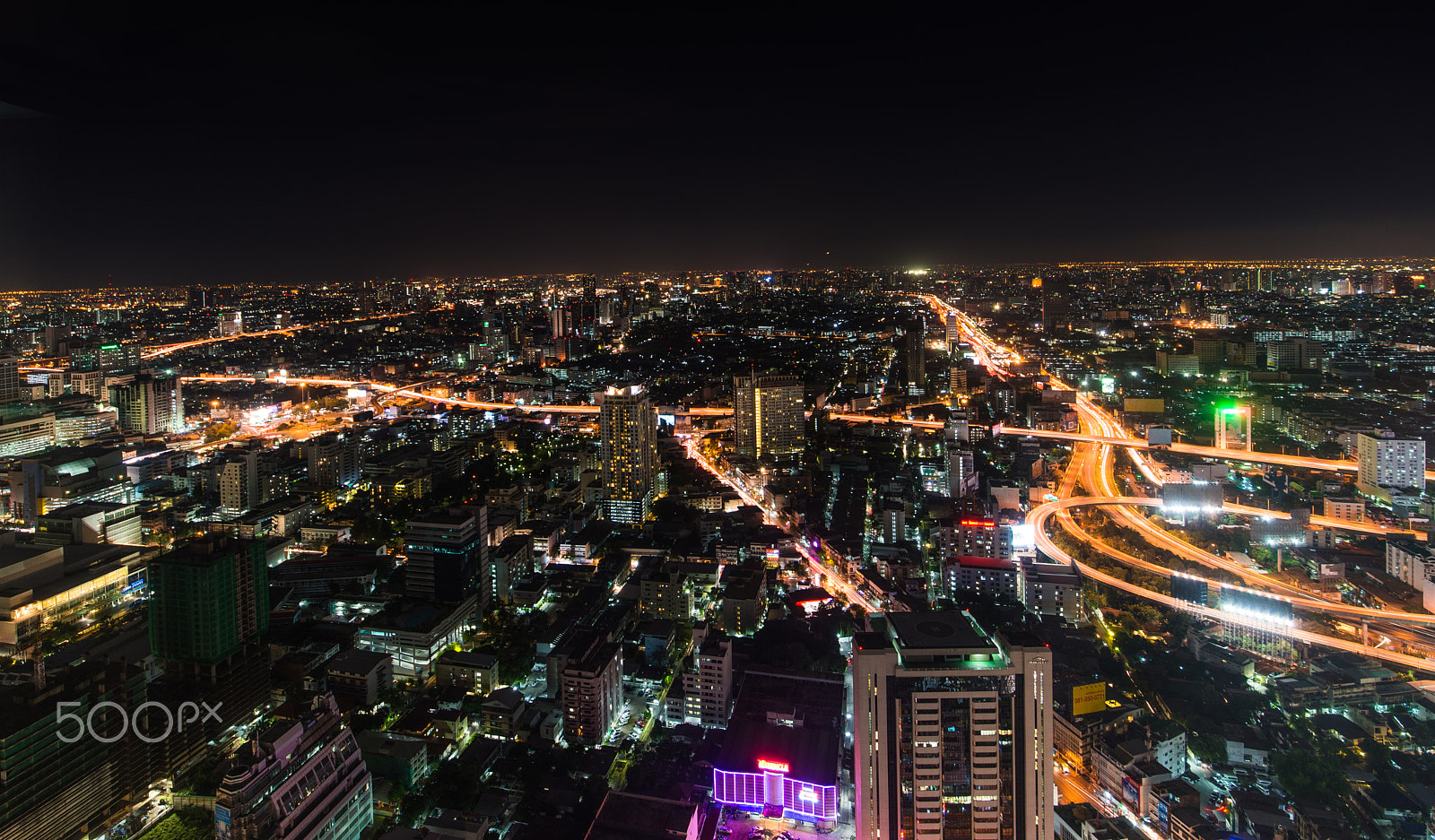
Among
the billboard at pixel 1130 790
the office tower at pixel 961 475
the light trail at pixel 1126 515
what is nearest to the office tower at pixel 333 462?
the office tower at pixel 961 475

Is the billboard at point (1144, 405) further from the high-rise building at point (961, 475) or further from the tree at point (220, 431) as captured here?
the tree at point (220, 431)

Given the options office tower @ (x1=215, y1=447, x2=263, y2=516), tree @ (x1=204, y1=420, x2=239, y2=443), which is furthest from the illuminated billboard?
tree @ (x1=204, y1=420, x2=239, y2=443)

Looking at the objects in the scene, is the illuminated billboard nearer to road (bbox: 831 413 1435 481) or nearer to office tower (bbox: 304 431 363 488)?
road (bbox: 831 413 1435 481)

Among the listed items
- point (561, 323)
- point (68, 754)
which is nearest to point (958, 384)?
point (561, 323)

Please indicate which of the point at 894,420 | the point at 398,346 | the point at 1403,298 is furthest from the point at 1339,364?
the point at 398,346

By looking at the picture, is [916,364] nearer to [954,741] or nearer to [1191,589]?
[1191,589]

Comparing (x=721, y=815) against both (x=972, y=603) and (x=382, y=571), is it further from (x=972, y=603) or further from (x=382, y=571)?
(x=382, y=571)
